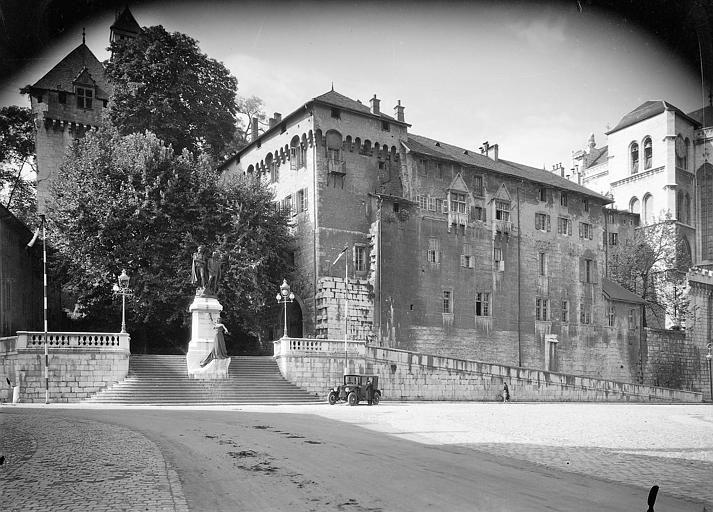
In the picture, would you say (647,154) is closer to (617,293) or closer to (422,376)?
(617,293)

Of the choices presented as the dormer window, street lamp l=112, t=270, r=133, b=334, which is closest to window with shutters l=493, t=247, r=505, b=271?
street lamp l=112, t=270, r=133, b=334

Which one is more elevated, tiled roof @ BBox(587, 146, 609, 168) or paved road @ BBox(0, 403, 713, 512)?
tiled roof @ BBox(587, 146, 609, 168)

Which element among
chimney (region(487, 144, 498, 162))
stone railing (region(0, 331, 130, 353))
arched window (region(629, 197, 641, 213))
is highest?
chimney (region(487, 144, 498, 162))

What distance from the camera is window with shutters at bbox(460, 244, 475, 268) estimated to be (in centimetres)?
5412

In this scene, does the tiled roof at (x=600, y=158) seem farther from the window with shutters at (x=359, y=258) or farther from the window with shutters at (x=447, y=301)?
the window with shutters at (x=359, y=258)

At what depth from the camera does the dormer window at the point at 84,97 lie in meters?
59.6

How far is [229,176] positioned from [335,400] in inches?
764

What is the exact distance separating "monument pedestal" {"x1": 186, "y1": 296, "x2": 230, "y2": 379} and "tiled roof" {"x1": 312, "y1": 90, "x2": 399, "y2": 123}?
17.2 meters

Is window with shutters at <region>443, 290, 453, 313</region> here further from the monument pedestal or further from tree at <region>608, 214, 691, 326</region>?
tree at <region>608, 214, 691, 326</region>

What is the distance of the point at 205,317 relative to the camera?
37.7 metres

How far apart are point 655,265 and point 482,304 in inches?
1115

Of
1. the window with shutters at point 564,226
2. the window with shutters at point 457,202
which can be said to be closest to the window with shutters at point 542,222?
the window with shutters at point 564,226

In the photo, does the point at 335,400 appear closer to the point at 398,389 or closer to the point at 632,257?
the point at 398,389

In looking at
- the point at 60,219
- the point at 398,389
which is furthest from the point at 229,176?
the point at 398,389
